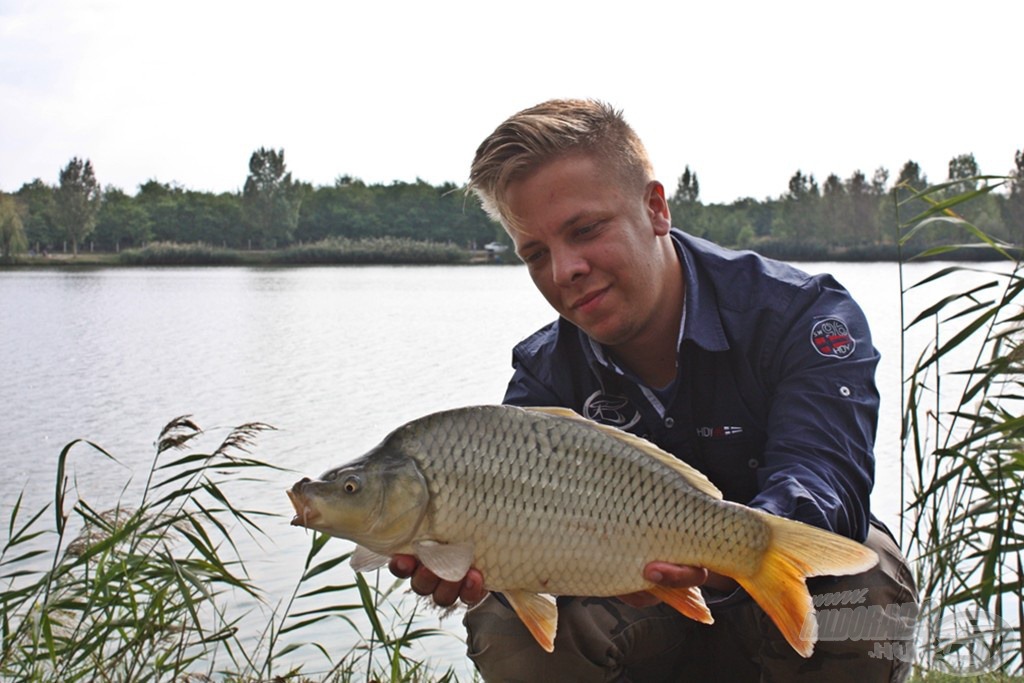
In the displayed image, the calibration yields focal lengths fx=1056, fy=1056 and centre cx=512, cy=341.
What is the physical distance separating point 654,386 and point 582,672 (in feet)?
1.96

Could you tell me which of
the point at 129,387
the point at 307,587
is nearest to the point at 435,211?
the point at 129,387

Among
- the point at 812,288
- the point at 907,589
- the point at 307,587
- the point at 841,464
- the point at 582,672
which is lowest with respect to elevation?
the point at 307,587

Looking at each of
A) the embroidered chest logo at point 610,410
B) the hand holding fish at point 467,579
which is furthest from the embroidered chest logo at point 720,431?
the hand holding fish at point 467,579

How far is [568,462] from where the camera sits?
5.32 feet

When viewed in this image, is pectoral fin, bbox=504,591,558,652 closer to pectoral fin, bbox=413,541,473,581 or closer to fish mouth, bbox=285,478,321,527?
pectoral fin, bbox=413,541,473,581

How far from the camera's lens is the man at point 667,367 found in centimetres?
188

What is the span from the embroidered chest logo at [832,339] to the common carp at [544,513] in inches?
18.1

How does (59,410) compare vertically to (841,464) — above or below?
below

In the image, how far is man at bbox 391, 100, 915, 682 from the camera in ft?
6.16

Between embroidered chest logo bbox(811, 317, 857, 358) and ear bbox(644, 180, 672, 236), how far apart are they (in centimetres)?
39

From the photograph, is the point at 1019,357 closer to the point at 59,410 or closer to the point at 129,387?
the point at 59,410

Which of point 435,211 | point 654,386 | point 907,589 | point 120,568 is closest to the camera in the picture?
point 907,589

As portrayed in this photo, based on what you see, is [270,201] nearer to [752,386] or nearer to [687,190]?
[687,190]

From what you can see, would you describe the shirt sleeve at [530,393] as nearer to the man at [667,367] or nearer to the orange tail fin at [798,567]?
the man at [667,367]
